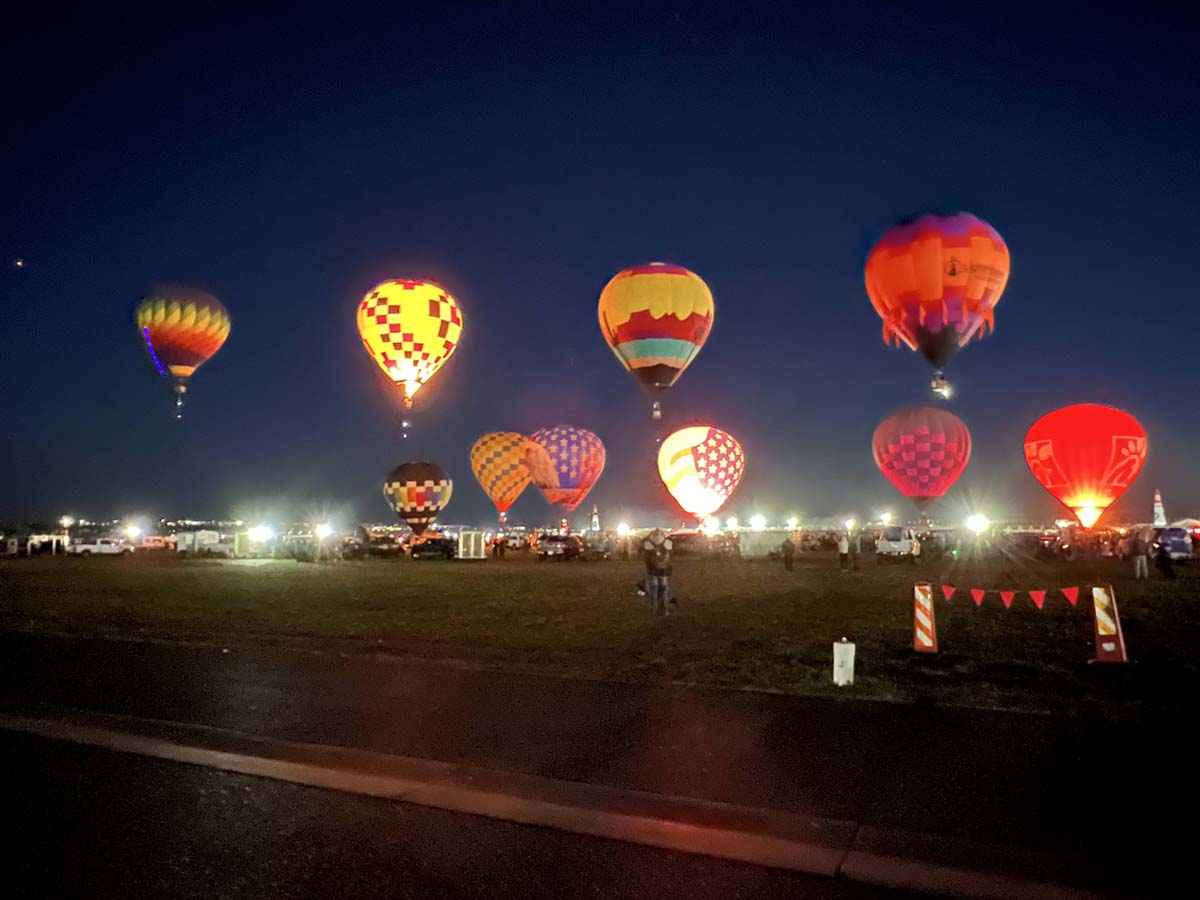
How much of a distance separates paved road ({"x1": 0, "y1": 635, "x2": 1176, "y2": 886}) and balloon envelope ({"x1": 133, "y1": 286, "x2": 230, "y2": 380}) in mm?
25813

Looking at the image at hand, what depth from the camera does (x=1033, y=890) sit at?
14.8 feet

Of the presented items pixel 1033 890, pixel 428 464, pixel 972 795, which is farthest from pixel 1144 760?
pixel 428 464

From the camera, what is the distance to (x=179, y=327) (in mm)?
34031

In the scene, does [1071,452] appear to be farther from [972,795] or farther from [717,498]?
[972,795]

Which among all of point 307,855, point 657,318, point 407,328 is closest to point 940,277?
point 657,318

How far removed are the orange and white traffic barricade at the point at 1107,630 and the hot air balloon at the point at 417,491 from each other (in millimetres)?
36647

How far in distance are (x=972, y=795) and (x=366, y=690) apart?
640 cm

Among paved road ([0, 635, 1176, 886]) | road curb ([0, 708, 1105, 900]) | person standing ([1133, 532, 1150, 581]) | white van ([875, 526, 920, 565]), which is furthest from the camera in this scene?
white van ([875, 526, 920, 565])

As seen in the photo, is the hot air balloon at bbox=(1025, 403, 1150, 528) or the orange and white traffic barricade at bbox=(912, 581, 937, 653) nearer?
the orange and white traffic barricade at bbox=(912, 581, 937, 653)

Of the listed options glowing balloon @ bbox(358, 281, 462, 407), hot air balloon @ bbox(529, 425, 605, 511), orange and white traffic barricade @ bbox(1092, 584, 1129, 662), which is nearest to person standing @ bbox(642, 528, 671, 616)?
orange and white traffic barricade @ bbox(1092, 584, 1129, 662)

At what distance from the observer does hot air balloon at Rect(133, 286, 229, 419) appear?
33.8 metres

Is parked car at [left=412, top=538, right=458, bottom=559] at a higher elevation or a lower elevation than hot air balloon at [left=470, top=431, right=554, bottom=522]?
lower

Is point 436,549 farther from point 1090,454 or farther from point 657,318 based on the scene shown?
point 1090,454

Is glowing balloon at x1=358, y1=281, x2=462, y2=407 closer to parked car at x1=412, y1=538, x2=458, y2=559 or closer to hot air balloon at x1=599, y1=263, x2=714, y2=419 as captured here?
hot air balloon at x1=599, y1=263, x2=714, y2=419
